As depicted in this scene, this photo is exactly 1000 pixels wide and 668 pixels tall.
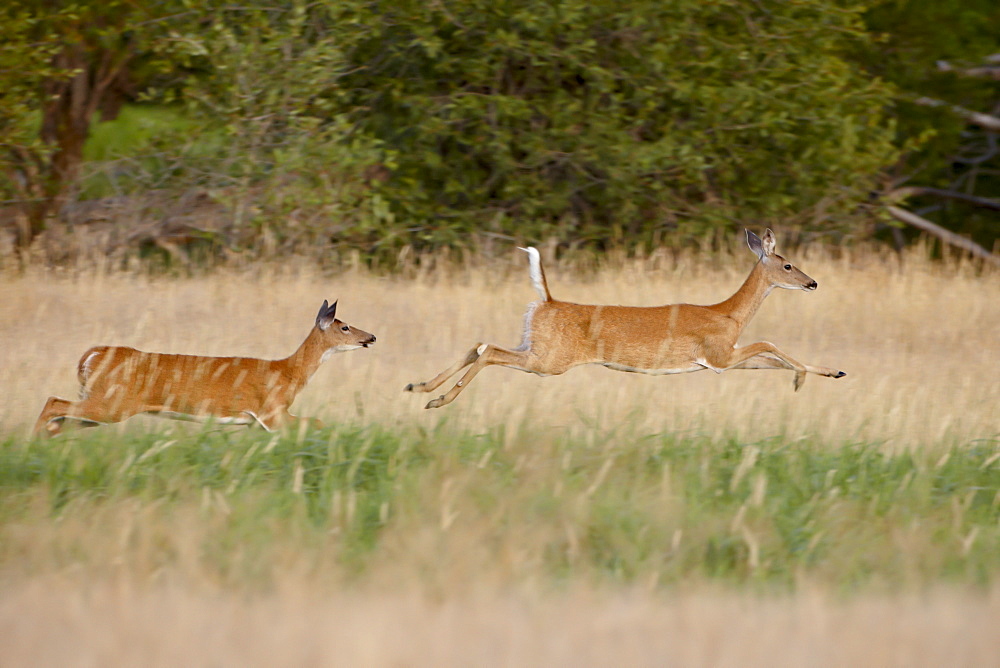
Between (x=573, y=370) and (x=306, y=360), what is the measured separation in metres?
2.72

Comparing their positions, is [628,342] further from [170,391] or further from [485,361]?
[170,391]

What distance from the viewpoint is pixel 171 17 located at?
14328 mm

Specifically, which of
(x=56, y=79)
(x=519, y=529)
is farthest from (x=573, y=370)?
(x=56, y=79)

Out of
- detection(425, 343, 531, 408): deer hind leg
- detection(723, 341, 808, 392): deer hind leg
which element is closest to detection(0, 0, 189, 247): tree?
detection(425, 343, 531, 408): deer hind leg

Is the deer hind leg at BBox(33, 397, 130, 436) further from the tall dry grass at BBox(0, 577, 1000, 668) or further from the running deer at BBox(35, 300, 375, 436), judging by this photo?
the tall dry grass at BBox(0, 577, 1000, 668)

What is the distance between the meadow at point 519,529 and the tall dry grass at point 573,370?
7 cm

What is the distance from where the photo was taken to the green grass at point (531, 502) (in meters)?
4.48

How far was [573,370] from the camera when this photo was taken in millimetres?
8969

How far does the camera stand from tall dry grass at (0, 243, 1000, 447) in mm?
7000

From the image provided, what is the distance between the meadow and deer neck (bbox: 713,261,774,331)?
45cm

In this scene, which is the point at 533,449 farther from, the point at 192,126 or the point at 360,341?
the point at 192,126

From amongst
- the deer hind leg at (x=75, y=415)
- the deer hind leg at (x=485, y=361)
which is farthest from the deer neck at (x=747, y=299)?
the deer hind leg at (x=75, y=415)

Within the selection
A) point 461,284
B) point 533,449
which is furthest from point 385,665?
point 461,284

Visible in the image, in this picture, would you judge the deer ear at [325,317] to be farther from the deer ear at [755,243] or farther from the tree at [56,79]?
the tree at [56,79]
